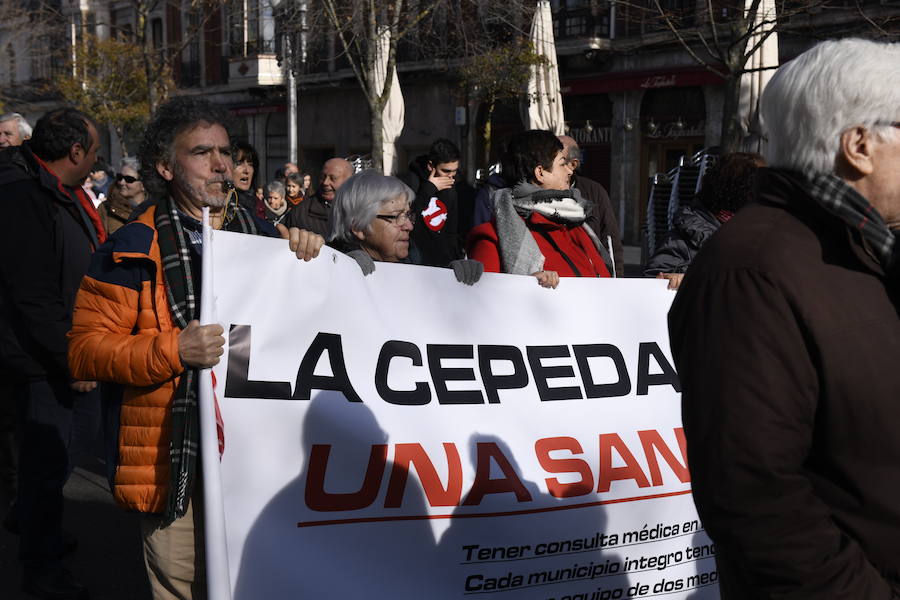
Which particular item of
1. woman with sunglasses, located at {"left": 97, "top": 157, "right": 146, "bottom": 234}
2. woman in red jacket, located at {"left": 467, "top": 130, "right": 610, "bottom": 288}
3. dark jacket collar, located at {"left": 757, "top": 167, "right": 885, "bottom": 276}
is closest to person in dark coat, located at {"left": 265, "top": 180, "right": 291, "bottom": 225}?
woman with sunglasses, located at {"left": 97, "top": 157, "right": 146, "bottom": 234}

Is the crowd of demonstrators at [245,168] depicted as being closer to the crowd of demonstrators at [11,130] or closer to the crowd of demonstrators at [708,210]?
the crowd of demonstrators at [11,130]

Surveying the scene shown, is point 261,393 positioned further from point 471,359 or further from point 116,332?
point 471,359

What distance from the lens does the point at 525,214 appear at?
4.24 m

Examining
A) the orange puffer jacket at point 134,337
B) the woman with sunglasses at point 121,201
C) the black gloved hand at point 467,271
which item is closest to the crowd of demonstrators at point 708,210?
the black gloved hand at point 467,271

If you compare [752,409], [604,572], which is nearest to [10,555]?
[604,572]

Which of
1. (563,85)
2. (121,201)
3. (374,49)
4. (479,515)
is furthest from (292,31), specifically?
(479,515)

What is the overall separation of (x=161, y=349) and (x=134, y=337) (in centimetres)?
13

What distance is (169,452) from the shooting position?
270 centimetres

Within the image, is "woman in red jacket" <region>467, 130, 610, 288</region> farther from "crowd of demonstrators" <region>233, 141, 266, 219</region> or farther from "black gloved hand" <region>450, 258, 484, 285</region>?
"crowd of demonstrators" <region>233, 141, 266, 219</region>

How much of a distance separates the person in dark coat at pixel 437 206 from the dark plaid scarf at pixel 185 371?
2.34 meters

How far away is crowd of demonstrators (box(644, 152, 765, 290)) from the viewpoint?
4.54 meters

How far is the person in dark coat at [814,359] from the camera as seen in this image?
1648 millimetres

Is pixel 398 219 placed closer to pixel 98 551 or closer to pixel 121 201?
pixel 98 551

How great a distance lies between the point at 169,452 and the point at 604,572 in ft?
4.57
